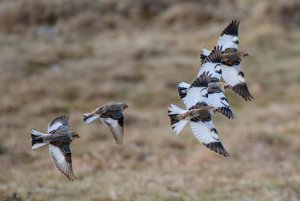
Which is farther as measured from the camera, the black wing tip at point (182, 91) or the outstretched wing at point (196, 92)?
the black wing tip at point (182, 91)

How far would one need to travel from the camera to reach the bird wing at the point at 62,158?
11.8 ft

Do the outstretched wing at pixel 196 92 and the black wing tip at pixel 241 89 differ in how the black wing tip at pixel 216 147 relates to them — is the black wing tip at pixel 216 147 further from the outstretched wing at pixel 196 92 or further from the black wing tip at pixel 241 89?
the black wing tip at pixel 241 89

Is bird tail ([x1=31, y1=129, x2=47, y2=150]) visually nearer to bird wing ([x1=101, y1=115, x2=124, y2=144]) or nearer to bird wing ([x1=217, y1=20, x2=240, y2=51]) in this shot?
bird wing ([x1=101, y1=115, x2=124, y2=144])

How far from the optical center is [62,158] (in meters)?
3.62

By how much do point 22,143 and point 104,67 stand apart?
10385mm


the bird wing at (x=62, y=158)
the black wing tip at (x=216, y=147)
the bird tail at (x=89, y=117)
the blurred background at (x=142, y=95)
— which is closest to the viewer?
the black wing tip at (x=216, y=147)

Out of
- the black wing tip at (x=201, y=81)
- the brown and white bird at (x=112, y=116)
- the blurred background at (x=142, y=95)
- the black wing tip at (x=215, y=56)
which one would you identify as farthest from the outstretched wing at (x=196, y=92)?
the blurred background at (x=142, y=95)

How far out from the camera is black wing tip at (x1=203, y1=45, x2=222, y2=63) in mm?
3412

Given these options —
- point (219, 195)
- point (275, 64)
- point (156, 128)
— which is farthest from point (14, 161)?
point (275, 64)

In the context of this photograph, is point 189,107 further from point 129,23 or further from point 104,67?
point 129,23

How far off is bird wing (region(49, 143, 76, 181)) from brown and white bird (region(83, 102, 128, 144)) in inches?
11.4

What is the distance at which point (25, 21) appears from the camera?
32688 mm

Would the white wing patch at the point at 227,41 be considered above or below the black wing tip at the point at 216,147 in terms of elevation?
above

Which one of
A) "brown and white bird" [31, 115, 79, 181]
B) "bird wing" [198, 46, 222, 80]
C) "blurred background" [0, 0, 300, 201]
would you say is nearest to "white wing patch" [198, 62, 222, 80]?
"bird wing" [198, 46, 222, 80]
